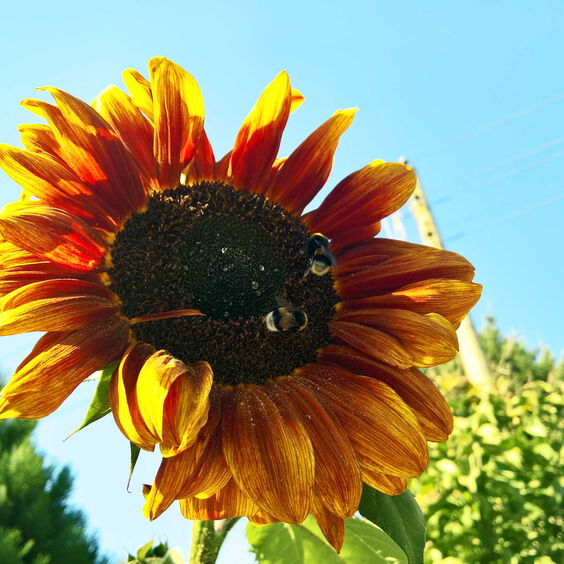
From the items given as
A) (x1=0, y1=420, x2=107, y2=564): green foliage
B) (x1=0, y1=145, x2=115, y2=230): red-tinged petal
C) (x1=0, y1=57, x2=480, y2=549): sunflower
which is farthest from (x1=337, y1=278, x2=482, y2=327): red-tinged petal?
(x1=0, y1=420, x2=107, y2=564): green foliage

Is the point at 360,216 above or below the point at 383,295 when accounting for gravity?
above

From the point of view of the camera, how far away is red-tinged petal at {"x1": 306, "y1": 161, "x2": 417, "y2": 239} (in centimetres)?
114

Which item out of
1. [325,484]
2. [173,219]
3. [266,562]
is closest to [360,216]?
[173,219]

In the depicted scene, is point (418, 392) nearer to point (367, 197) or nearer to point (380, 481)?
point (380, 481)

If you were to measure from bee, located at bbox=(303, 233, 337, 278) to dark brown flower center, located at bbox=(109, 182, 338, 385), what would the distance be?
0.02 m

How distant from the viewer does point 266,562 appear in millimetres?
1144

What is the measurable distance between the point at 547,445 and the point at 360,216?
225cm

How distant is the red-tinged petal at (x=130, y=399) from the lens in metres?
0.75

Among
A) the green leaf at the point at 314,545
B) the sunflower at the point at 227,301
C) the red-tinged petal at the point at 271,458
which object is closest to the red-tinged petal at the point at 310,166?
the sunflower at the point at 227,301

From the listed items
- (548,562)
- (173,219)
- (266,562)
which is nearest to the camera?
(173,219)

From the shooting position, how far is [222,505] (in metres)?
0.90

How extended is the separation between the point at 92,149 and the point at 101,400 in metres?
0.37

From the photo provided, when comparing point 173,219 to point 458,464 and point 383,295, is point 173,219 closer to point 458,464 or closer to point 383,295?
point 383,295

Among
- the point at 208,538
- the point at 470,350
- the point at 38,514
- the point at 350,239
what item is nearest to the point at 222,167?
the point at 350,239
